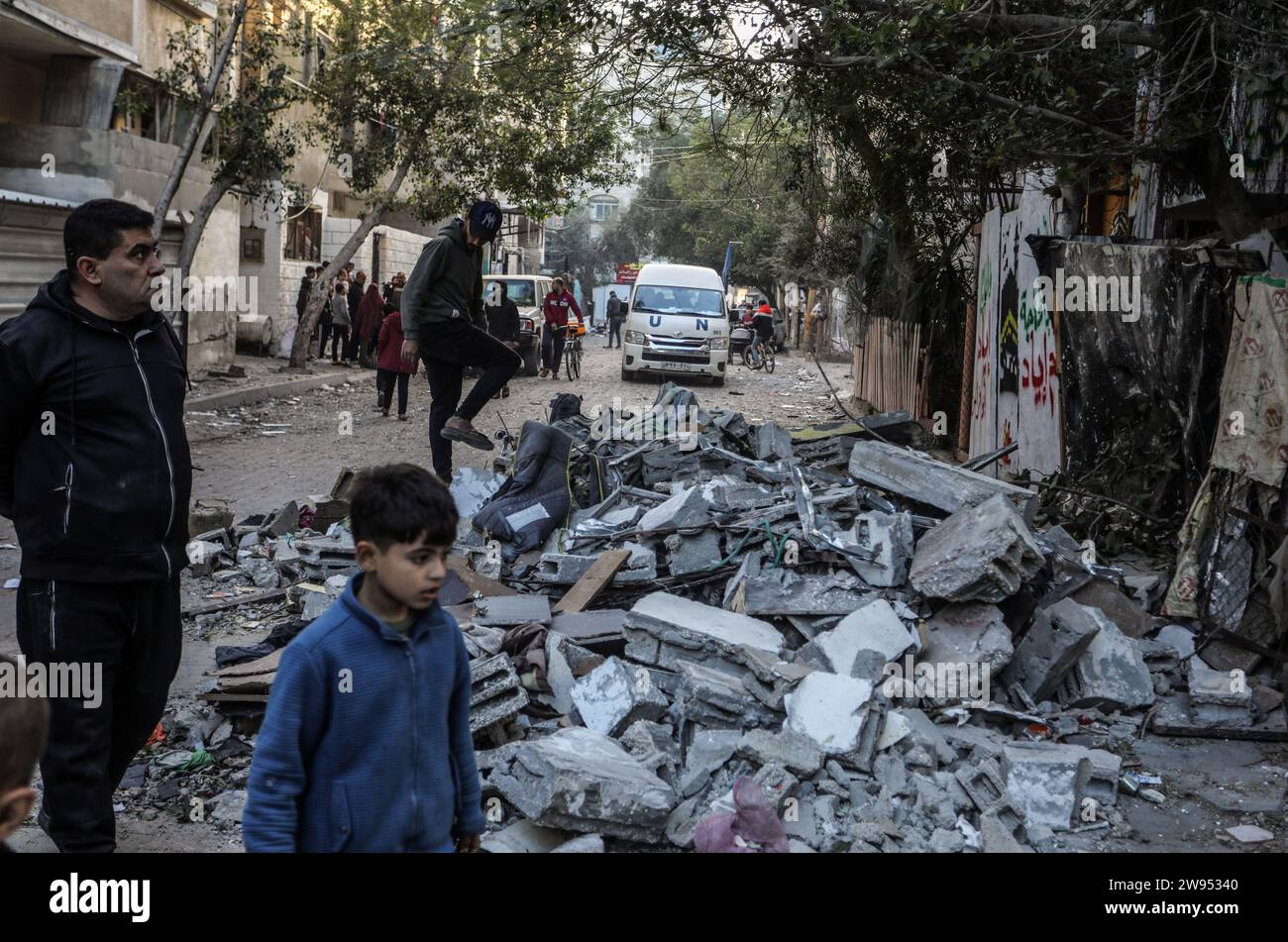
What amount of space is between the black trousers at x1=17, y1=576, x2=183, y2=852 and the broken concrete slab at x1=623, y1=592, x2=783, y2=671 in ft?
8.59

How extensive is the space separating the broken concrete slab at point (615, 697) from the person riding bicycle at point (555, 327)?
61.5ft

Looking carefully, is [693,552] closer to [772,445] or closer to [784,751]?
[784,751]

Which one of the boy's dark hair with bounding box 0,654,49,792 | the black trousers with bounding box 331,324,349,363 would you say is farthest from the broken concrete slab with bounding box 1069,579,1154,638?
the black trousers with bounding box 331,324,349,363

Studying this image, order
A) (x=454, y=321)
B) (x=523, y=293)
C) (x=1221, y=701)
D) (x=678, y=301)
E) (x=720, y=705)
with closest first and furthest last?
(x=720, y=705) < (x=1221, y=701) < (x=454, y=321) < (x=678, y=301) < (x=523, y=293)

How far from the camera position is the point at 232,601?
280 inches

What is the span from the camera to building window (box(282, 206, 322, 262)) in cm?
2934

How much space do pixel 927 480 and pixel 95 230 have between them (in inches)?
211

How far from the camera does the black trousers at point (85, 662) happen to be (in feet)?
10.4

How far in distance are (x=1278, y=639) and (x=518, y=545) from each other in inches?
174

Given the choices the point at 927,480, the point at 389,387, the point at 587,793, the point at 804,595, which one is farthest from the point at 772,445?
the point at 389,387

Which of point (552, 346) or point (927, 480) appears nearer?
point (927, 480)

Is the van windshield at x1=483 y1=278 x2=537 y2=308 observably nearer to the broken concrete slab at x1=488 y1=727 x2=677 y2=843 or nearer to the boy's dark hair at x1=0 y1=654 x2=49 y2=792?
the broken concrete slab at x1=488 y1=727 x2=677 y2=843

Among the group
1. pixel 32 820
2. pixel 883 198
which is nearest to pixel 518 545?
pixel 32 820

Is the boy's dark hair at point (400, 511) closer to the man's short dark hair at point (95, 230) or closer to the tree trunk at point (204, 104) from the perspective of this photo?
the man's short dark hair at point (95, 230)
